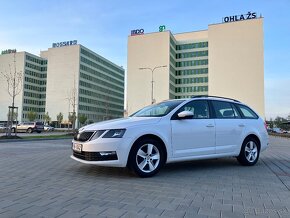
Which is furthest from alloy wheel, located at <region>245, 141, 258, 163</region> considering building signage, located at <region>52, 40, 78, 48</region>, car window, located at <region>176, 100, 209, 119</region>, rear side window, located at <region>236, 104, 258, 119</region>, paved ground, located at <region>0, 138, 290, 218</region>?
building signage, located at <region>52, 40, 78, 48</region>

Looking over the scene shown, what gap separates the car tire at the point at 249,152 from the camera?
8.12 m

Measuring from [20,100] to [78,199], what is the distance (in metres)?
117

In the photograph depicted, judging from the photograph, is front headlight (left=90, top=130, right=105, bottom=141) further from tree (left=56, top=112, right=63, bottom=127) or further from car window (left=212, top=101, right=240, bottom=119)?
tree (left=56, top=112, right=63, bottom=127)

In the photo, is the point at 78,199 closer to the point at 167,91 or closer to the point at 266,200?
the point at 266,200

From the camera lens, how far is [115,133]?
242 inches

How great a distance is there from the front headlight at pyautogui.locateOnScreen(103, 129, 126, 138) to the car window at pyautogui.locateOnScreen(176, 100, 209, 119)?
5.14ft

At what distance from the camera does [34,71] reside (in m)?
121

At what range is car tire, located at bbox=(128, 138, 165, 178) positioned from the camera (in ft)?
20.2

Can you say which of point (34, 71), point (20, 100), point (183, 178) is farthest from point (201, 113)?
point (34, 71)

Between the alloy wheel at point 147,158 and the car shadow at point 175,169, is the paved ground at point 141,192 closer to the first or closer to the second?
the car shadow at point 175,169

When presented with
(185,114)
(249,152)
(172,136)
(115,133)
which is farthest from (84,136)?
(249,152)

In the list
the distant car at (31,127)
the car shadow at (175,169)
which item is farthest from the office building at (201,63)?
the car shadow at (175,169)

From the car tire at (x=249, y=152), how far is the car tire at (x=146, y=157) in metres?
2.63

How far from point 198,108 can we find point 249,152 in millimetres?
2000
